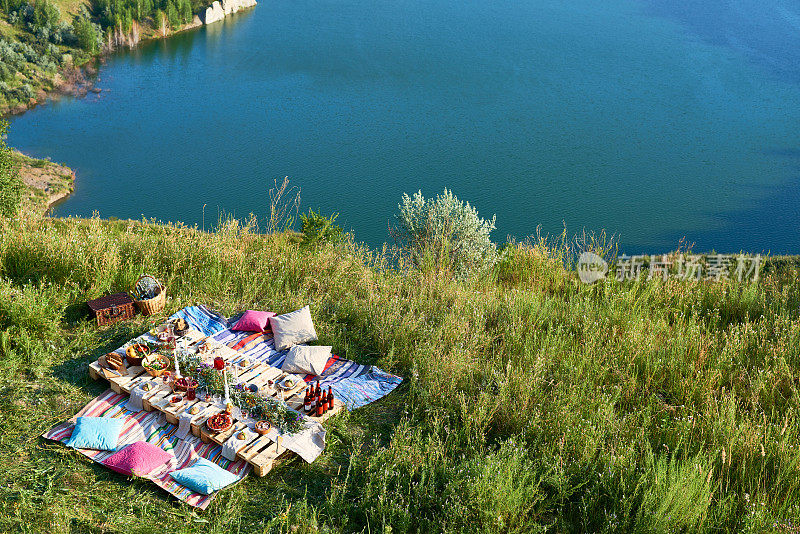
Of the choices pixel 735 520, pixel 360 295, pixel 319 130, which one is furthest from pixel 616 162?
pixel 735 520

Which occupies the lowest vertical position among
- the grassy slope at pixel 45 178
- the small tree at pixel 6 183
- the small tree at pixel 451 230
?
the grassy slope at pixel 45 178

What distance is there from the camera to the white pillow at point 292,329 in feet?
23.6

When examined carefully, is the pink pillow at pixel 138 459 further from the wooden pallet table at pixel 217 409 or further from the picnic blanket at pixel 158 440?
the wooden pallet table at pixel 217 409

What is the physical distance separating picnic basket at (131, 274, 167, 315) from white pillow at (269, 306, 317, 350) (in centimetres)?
136

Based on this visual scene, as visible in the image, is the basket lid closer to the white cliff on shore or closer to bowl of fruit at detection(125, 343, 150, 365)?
bowl of fruit at detection(125, 343, 150, 365)

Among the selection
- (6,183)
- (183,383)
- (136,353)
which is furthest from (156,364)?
(6,183)

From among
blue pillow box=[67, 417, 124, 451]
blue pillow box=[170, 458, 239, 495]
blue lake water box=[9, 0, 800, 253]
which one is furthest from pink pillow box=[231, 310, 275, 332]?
blue lake water box=[9, 0, 800, 253]

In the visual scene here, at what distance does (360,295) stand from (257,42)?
5202cm

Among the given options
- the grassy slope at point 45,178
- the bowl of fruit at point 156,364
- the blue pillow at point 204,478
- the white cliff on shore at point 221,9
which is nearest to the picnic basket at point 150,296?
the bowl of fruit at point 156,364

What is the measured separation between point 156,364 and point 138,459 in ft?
4.25

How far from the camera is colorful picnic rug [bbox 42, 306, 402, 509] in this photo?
17.6ft

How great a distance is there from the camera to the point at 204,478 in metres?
5.09

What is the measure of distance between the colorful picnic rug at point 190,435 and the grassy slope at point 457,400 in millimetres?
132

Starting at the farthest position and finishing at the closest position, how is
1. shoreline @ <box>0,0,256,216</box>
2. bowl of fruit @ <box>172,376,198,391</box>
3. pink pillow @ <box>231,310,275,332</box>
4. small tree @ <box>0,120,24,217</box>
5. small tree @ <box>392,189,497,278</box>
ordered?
shoreline @ <box>0,0,256,216</box> → small tree @ <box>392,189,497,278</box> → small tree @ <box>0,120,24,217</box> → pink pillow @ <box>231,310,275,332</box> → bowl of fruit @ <box>172,376,198,391</box>
